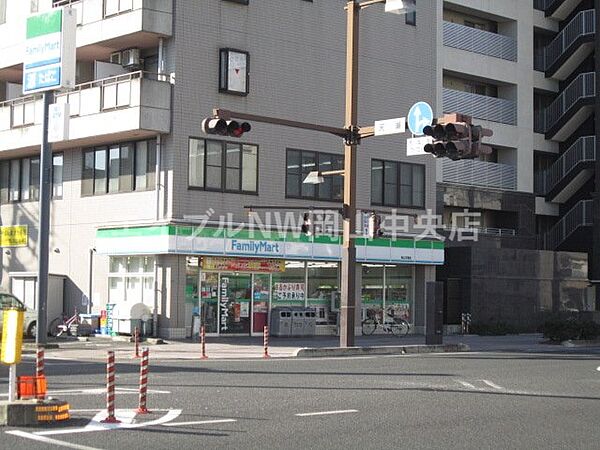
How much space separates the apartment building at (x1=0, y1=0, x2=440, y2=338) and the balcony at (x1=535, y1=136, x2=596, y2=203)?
10478mm

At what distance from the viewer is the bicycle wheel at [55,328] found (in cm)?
3431

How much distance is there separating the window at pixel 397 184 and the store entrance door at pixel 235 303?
6582mm

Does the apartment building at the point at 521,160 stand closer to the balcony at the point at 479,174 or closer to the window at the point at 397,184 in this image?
the balcony at the point at 479,174

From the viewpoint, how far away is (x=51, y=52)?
26.0m

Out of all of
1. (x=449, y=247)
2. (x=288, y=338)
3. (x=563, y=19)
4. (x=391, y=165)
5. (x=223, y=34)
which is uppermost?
(x=563, y=19)

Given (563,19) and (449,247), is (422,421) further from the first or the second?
(563,19)

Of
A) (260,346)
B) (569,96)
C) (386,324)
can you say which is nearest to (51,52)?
(260,346)

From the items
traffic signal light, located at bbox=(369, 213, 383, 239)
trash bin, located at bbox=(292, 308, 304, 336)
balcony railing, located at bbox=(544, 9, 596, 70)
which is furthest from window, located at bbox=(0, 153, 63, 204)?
balcony railing, located at bbox=(544, 9, 596, 70)

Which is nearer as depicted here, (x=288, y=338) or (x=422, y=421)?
(x=422, y=421)

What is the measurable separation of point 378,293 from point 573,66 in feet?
57.7

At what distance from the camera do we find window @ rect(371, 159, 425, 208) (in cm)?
3797

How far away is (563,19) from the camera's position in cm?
4866

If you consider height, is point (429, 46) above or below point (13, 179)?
above

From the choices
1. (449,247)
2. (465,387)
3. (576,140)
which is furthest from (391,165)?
(465,387)
